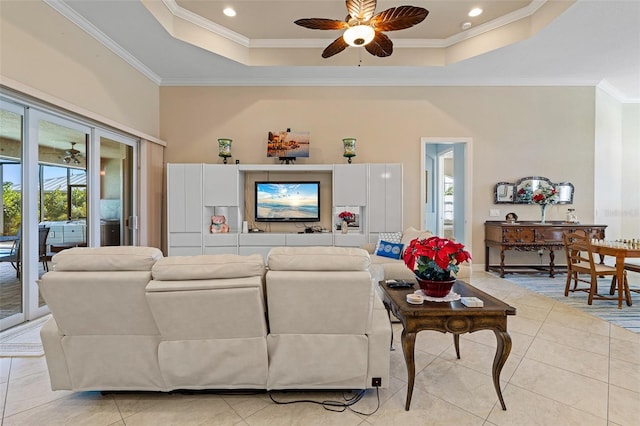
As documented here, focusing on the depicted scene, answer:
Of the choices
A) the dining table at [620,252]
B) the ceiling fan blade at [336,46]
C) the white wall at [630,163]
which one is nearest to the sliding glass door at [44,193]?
the ceiling fan blade at [336,46]

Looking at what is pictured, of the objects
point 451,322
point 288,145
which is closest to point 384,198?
point 288,145

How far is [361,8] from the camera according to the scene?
109 inches

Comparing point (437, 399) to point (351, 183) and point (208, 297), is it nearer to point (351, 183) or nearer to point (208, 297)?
point (208, 297)

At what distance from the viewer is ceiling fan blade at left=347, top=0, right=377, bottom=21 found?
2691 millimetres

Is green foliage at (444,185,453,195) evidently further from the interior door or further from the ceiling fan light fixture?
the interior door

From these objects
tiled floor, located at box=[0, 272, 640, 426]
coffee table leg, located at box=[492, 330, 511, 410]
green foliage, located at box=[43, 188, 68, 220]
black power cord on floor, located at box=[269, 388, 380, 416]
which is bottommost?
tiled floor, located at box=[0, 272, 640, 426]

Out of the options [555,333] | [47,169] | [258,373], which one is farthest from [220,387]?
[47,169]

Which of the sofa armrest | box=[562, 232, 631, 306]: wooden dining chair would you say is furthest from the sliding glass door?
box=[562, 232, 631, 306]: wooden dining chair

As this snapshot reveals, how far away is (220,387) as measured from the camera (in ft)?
5.89

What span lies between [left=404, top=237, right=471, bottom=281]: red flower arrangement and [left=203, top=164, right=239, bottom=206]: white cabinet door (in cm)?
365

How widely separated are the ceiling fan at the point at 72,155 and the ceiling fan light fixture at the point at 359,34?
3612 millimetres

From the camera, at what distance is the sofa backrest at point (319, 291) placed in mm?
1649

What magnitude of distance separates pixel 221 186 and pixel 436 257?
397 centimetres

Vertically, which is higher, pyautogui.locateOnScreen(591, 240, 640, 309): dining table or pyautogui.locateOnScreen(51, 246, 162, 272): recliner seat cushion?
pyautogui.locateOnScreen(51, 246, 162, 272): recliner seat cushion
